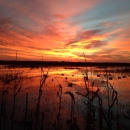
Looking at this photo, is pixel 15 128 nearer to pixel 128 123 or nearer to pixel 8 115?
pixel 8 115

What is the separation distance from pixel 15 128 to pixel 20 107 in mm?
2411

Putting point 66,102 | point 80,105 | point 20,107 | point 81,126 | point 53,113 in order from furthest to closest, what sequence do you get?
point 66,102 → point 80,105 → point 20,107 → point 53,113 → point 81,126

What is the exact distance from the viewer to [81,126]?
6926 mm

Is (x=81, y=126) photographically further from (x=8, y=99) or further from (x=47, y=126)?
(x=8, y=99)

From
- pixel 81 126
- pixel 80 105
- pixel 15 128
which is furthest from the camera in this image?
pixel 80 105

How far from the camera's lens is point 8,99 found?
10250 mm

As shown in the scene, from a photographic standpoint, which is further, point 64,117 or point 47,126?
point 64,117

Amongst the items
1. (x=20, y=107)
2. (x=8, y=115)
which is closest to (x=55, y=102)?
(x=20, y=107)

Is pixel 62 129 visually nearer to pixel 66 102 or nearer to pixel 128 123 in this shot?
pixel 128 123

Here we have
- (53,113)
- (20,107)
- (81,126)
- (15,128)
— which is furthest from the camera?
(20,107)

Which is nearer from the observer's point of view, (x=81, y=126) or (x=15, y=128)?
(x=15, y=128)

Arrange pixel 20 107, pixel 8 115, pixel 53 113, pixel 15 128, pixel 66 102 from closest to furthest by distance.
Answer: pixel 15 128
pixel 8 115
pixel 53 113
pixel 20 107
pixel 66 102

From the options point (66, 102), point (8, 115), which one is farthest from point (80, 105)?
point (8, 115)

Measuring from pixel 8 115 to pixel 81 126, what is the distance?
10.5 ft
